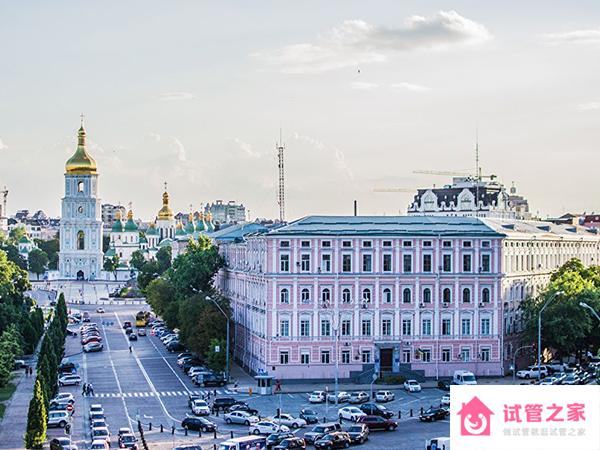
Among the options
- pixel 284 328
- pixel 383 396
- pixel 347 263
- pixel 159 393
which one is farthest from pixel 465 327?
pixel 159 393

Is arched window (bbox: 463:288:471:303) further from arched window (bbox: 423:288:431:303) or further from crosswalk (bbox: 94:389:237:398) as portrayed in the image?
crosswalk (bbox: 94:389:237:398)

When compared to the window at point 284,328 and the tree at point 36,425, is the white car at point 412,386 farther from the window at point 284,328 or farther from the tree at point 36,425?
the tree at point 36,425

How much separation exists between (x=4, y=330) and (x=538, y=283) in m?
49.9

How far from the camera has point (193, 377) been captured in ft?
310

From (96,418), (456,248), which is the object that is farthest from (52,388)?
(456,248)

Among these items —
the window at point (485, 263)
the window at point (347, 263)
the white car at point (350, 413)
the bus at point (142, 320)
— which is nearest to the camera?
the white car at point (350, 413)

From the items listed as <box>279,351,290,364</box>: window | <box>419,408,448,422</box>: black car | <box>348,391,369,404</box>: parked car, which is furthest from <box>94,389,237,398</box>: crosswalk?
<box>419,408,448,422</box>: black car

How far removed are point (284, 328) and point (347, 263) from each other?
7095 millimetres

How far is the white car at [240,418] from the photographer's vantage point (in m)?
73.4

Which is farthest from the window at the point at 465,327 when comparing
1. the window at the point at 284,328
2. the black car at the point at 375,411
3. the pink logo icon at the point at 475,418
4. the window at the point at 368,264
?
the pink logo icon at the point at 475,418

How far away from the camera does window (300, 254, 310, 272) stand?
93.0 metres

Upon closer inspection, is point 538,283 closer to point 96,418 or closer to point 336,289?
point 336,289

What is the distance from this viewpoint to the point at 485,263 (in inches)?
3755

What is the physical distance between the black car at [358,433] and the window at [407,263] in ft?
85.7
